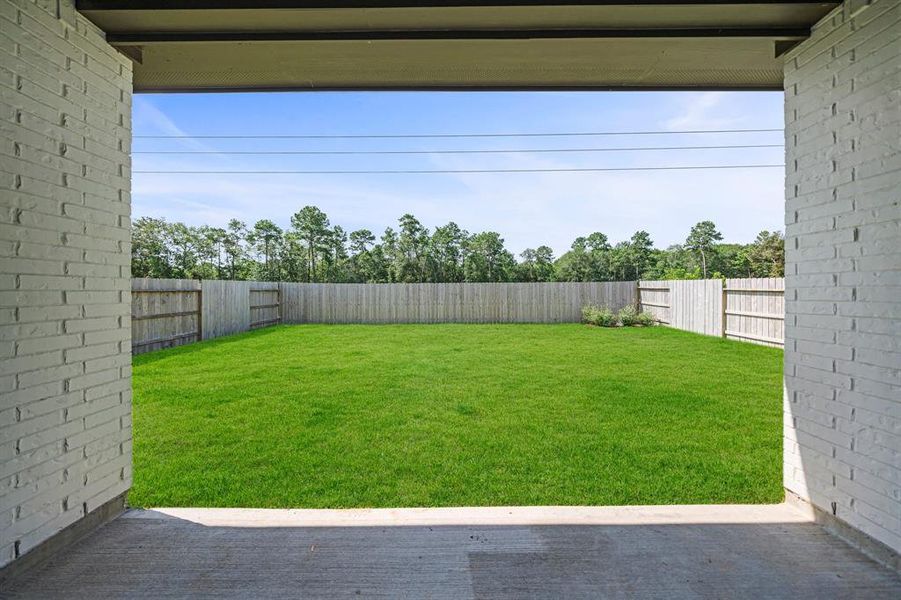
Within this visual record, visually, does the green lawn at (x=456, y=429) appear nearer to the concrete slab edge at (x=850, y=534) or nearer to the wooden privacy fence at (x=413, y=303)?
the concrete slab edge at (x=850, y=534)

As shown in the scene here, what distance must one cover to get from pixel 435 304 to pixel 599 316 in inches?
197

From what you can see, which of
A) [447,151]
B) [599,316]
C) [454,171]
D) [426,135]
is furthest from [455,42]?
[454,171]

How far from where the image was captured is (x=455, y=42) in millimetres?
2174

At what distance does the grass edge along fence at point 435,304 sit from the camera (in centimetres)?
834

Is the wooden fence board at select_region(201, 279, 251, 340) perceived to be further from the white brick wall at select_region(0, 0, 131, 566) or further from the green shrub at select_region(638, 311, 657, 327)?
the green shrub at select_region(638, 311, 657, 327)

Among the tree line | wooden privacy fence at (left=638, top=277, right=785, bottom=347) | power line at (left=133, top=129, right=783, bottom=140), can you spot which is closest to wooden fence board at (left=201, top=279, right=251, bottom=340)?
power line at (left=133, top=129, right=783, bottom=140)

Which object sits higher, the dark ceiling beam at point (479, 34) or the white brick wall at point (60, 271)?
the dark ceiling beam at point (479, 34)

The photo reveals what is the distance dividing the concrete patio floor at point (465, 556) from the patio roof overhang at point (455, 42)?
229 centimetres

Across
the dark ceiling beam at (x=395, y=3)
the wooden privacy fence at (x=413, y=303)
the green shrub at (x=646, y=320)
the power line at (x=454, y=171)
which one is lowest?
the green shrub at (x=646, y=320)

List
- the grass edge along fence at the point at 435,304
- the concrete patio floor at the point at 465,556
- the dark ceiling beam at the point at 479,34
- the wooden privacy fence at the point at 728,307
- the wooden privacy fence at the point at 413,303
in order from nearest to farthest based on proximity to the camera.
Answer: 1. the concrete patio floor at the point at 465,556
2. the dark ceiling beam at the point at 479,34
3. the wooden privacy fence at the point at 728,307
4. the grass edge along fence at the point at 435,304
5. the wooden privacy fence at the point at 413,303

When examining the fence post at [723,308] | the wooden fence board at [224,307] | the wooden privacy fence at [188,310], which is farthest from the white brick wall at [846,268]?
the wooden fence board at [224,307]

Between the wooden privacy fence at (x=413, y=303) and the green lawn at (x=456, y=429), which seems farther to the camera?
the wooden privacy fence at (x=413, y=303)

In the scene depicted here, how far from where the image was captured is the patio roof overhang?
196cm

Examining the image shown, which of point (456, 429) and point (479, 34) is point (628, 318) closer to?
point (456, 429)
